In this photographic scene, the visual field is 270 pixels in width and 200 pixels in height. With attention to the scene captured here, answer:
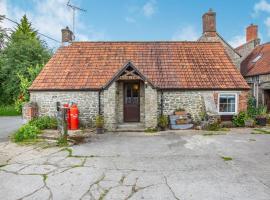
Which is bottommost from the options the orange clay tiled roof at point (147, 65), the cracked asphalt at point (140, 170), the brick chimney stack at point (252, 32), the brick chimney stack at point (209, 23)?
the cracked asphalt at point (140, 170)

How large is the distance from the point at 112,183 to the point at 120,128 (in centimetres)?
732

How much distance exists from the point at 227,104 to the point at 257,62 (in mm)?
10500

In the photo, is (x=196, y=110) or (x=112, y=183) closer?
(x=112, y=183)

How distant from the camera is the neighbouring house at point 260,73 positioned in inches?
730

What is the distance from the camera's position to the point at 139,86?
13.9 meters

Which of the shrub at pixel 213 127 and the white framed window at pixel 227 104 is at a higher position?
the white framed window at pixel 227 104

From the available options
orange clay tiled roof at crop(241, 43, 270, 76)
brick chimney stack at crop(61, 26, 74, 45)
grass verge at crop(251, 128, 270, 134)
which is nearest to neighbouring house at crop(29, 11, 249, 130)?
brick chimney stack at crop(61, 26, 74, 45)

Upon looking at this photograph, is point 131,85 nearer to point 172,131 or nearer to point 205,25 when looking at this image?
point 172,131

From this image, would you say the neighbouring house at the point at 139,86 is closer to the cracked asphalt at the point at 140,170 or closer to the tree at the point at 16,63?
the cracked asphalt at the point at 140,170

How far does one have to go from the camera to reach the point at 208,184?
17.9 ft

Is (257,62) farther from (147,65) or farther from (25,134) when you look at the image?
(25,134)

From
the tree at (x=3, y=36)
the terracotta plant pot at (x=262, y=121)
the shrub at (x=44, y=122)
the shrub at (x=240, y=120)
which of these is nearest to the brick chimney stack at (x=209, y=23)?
the shrub at (x=240, y=120)

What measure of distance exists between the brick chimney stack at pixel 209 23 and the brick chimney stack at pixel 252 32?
10.0 meters

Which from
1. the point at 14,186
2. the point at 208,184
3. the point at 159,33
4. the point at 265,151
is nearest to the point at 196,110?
the point at 265,151
